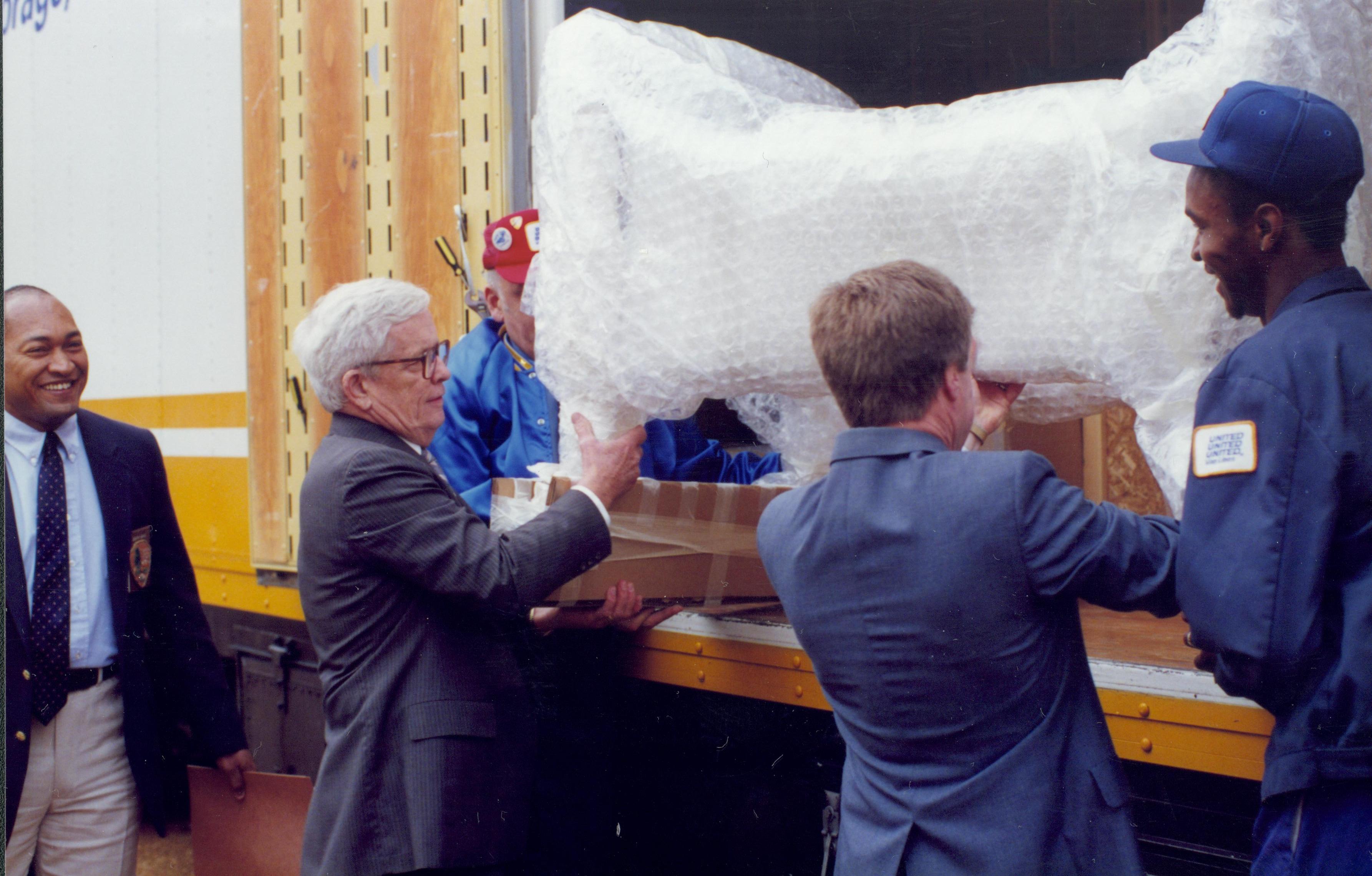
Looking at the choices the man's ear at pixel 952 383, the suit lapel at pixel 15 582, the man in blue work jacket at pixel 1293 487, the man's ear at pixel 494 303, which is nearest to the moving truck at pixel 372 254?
the man's ear at pixel 494 303

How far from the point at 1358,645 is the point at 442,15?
7.38 feet

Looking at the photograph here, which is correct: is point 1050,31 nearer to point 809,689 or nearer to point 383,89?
point 383,89

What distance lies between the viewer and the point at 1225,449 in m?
1.20

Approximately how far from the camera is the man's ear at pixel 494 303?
2.44m

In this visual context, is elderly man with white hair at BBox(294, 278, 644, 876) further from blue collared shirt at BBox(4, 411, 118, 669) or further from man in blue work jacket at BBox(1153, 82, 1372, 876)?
man in blue work jacket at BBox(1153, 82, 1372, 876)

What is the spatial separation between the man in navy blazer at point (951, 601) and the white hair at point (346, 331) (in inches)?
36.3

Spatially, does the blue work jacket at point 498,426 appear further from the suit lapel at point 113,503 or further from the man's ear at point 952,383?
the man's ear at point 952,383

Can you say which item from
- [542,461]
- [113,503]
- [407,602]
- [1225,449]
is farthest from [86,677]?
[1225,449]

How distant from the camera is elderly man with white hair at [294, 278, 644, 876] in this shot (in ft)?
6.11

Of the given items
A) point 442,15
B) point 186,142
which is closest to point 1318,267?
point 442,15

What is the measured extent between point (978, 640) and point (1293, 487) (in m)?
0.36

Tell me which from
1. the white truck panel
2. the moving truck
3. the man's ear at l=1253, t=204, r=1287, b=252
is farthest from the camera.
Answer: the white truck panel

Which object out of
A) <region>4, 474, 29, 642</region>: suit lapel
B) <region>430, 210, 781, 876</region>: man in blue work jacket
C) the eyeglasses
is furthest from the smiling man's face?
the eyeglasses

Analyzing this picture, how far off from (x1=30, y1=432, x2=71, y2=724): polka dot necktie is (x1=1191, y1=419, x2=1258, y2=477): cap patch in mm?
2266
